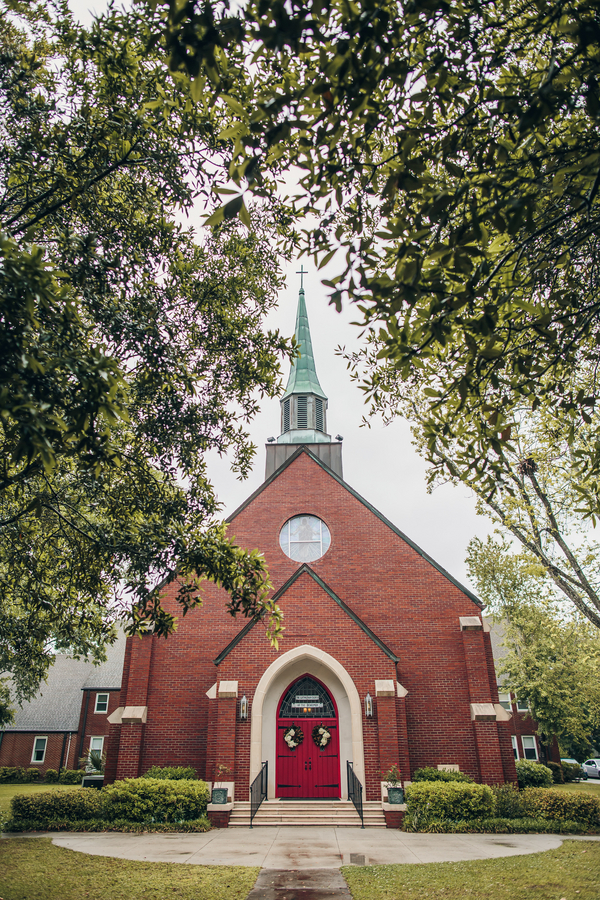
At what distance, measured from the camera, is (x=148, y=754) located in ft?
51.6

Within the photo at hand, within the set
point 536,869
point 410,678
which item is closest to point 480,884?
point 536,869

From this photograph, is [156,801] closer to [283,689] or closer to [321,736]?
[283,689]

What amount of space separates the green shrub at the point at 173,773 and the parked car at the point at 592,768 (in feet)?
126

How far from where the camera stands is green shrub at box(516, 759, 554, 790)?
859 inches

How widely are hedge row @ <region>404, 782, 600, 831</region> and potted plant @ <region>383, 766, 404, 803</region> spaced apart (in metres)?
0.23

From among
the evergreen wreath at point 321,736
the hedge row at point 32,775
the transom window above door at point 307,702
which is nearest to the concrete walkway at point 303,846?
the evergreen wreath at point 321,736

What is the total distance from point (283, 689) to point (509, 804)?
21.2 ft

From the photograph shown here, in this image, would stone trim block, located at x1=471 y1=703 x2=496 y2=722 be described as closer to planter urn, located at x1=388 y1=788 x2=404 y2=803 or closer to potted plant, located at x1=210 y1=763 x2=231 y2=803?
planter urn, located at x1=388 y1=788 x2=404 y2=803

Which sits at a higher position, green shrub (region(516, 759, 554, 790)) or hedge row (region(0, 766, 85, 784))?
green shrub (region(516, 759, 554, 790))

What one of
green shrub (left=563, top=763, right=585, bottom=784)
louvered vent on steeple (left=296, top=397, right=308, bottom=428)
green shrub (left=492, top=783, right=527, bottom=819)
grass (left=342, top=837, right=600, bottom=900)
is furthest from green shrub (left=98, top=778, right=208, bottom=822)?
green shrub (left=563, top=763, right=585, bottom=784)

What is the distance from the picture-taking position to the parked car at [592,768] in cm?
4094

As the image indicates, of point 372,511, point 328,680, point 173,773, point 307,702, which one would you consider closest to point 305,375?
point 372,511

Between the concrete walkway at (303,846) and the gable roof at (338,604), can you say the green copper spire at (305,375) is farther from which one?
the concrete walkway at (303,846)

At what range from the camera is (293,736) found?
1577 centimetres
